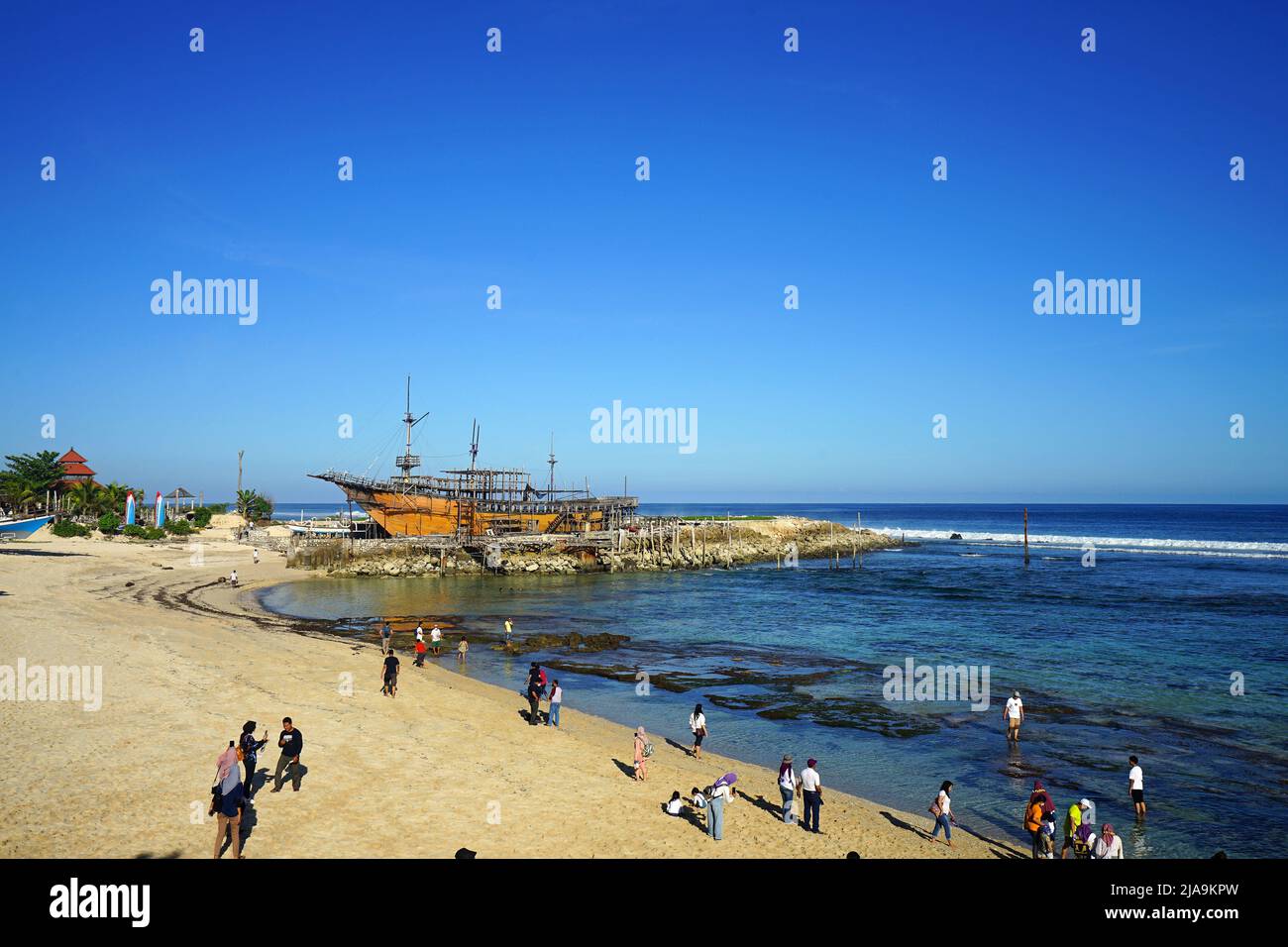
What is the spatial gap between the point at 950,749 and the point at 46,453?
294 ft

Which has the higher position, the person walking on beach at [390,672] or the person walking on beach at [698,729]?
the person walking on beach at [390,672]

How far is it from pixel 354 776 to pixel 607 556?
52.7 metres

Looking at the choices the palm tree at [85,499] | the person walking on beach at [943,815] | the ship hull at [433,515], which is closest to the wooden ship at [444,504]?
the ship hull at [433,515]

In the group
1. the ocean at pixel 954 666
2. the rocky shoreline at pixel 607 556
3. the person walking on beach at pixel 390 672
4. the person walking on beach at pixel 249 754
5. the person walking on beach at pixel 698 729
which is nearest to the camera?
the person walking on beach at pixel 249 754

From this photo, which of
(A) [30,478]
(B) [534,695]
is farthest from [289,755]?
(A) [30,478]

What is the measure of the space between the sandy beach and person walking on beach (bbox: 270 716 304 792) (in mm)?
315

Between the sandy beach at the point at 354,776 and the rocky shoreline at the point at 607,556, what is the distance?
3165 cm

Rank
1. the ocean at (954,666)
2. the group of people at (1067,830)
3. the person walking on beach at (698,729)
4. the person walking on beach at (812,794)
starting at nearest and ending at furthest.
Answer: the group of people at (1067,830) → the person walking on beach at (812,794) → the ocean at (954,666) → the person walking on beach at (698,729)

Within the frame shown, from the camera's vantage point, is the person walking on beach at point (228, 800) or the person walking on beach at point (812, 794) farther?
the person walking on beach at point (812, 794)

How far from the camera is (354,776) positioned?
50.1ft

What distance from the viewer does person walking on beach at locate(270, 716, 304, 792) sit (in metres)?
14.0

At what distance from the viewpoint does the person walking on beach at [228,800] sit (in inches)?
436

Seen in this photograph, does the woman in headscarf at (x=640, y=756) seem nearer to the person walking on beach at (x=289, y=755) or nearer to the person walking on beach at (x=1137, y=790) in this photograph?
the person walking on beach at (x=289, y=755)
